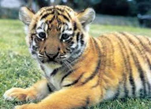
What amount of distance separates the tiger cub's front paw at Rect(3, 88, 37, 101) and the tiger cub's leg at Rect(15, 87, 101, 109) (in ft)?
1.19

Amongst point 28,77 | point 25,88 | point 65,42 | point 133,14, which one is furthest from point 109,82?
point 133,14

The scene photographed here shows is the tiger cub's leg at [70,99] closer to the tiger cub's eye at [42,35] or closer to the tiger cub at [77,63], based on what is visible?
the tiger cub at [77,63]

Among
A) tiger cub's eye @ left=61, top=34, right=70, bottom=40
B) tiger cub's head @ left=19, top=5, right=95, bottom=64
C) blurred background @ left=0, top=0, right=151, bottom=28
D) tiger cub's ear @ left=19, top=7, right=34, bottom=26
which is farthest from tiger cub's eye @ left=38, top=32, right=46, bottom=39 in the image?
blurred background @ left=0, top=0, right=151, bottom=28

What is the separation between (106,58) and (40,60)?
65 centimetres

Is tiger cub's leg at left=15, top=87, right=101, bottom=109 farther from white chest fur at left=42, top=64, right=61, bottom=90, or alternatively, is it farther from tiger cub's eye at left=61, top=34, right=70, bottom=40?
tiger cub's eye at left=61, top=34, right=70, bottom=40

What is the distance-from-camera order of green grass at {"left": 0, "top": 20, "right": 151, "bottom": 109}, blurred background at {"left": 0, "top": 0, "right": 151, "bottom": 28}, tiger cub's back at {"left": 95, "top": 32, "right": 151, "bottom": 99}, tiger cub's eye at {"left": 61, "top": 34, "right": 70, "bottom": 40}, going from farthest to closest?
blurred background at {"left": 0, "top": 0, "right": 151, "bottom": 28} < tiger cub's back at {"left": 95, "top": 32, "right": 151, "bottom": 99} < green grass at {"left": 0, "top": 20, "right": 151, "bottom": 109} < tiger cub's eye at {"left": 61, "top": 34, "right": 70, "bottom": 40}

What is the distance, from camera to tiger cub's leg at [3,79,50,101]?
3.55 metres

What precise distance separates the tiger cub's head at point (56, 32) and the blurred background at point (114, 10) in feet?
41.3

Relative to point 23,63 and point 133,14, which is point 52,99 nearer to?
point 23,63

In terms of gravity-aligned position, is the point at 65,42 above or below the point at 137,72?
above

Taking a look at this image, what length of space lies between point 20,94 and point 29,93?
88 millimetres

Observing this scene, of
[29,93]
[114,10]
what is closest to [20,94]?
[29,93]

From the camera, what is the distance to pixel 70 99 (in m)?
3.23

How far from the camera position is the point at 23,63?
5.07 meters
